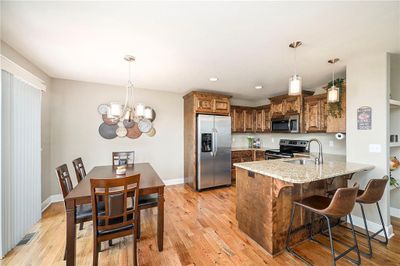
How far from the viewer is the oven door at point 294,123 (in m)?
3.81

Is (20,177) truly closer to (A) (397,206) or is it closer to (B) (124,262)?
(B) (124,262)

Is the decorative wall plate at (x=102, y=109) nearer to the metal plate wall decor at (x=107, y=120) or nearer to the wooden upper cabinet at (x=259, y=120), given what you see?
the metal plate wall decor at (x=107, y=120)

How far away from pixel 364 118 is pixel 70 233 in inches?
152

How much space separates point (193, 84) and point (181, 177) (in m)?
2.50

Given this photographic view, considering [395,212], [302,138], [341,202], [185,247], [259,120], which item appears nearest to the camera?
[341,202]

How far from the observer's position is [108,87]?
12.2 ft

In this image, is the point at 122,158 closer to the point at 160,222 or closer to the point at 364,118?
the point at 160,222

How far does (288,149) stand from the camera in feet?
13.9

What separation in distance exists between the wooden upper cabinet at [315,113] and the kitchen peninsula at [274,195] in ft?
4.71

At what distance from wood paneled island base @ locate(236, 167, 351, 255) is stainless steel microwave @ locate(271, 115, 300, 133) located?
5.67 ft

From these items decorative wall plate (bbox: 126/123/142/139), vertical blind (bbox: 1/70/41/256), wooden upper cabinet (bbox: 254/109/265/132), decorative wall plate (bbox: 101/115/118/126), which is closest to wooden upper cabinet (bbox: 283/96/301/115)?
wooden upper cabinet (bbox: 254/109/265/132)

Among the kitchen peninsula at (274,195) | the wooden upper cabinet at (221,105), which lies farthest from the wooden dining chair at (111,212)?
the wooden upper cabinet at (221,105)

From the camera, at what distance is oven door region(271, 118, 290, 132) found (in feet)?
13.4

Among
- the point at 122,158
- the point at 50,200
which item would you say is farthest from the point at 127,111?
the point at 50,200
